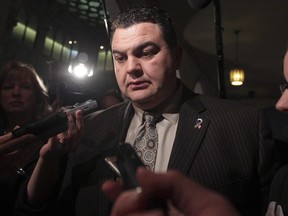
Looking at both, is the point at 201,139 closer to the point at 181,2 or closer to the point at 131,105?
the point at 131,105

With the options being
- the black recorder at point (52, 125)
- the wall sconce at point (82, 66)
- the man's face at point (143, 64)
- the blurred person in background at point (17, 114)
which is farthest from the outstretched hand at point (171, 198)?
the wall sconce at point (82, 66)

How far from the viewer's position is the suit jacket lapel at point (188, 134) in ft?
4.02

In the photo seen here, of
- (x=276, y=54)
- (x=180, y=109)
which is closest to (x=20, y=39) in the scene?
(x=276, y=54)

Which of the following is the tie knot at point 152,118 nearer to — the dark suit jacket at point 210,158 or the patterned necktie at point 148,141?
the patterned necktie at point 148,141

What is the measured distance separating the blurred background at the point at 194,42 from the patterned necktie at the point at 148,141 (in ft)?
1.34

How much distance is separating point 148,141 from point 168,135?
0.11 m

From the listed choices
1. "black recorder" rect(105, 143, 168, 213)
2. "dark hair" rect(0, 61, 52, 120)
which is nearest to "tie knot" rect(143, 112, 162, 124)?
"black recorder" rect(105, 143, 168, 213)

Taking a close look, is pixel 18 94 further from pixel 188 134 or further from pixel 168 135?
pixel 188 134

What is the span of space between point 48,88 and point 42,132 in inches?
41.3

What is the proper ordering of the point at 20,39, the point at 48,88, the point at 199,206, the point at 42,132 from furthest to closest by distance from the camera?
1. the point at 20,39
2. the point at 48,88
3. the point at 42,132
4. the point at 199,206

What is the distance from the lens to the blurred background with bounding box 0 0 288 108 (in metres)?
2.19

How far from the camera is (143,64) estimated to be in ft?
4.32

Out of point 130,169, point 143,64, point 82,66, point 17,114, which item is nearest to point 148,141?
point 143,64

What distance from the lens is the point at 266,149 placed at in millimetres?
1281
